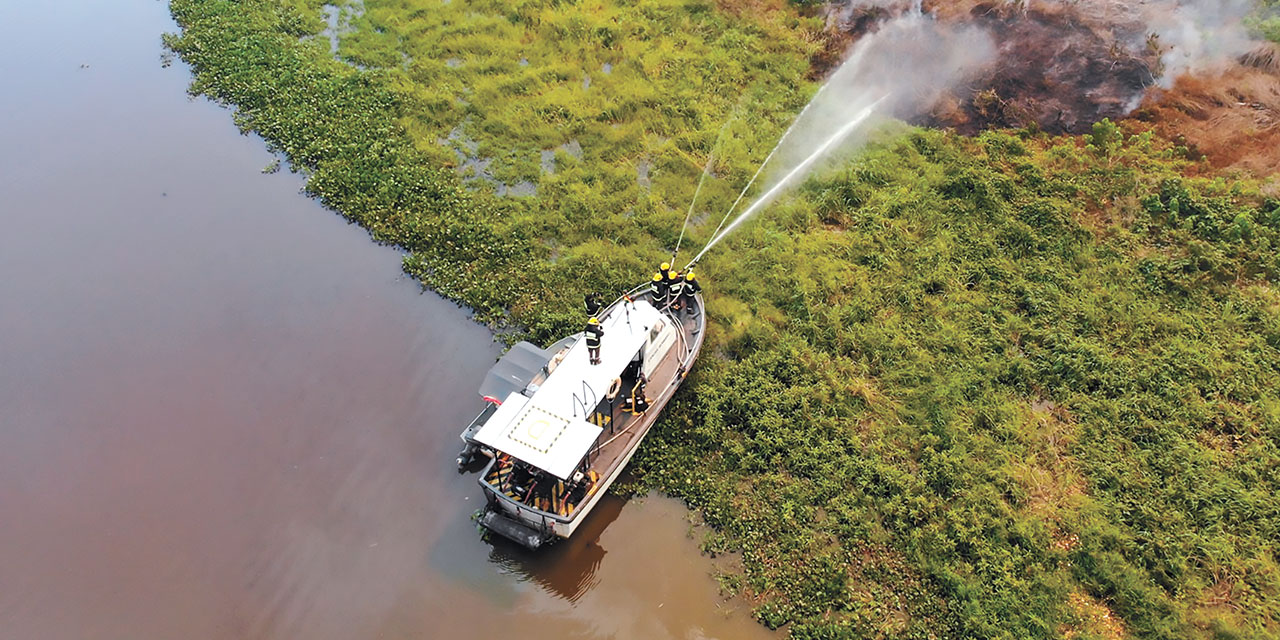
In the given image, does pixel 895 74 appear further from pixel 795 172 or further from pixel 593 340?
pixel 593 340

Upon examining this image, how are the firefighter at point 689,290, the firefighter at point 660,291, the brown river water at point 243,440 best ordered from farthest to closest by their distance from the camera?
1. the firefighter at point 689,290
2. the firefighter at point 660,291
3. the brown river water at point 243,440

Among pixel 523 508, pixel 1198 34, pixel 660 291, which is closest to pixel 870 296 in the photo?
pixel 660 291

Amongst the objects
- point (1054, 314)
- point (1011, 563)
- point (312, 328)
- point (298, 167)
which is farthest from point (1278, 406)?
point (298, 167)

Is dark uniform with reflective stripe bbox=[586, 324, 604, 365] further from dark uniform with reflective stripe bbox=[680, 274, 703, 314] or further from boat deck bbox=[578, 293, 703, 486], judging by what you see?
dark uniform with reflective stripe bbox=[680, 274, 703, 314]

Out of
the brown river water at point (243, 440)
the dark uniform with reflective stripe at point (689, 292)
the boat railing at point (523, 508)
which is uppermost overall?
the dark uniform with reflective stripe at point (689, 292)

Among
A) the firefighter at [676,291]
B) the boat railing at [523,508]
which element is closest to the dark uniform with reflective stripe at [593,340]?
the firefighter at [676,291]

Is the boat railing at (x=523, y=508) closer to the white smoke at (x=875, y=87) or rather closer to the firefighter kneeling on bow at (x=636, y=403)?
the firefighter kneeling on bow at (x=636, y=403)
